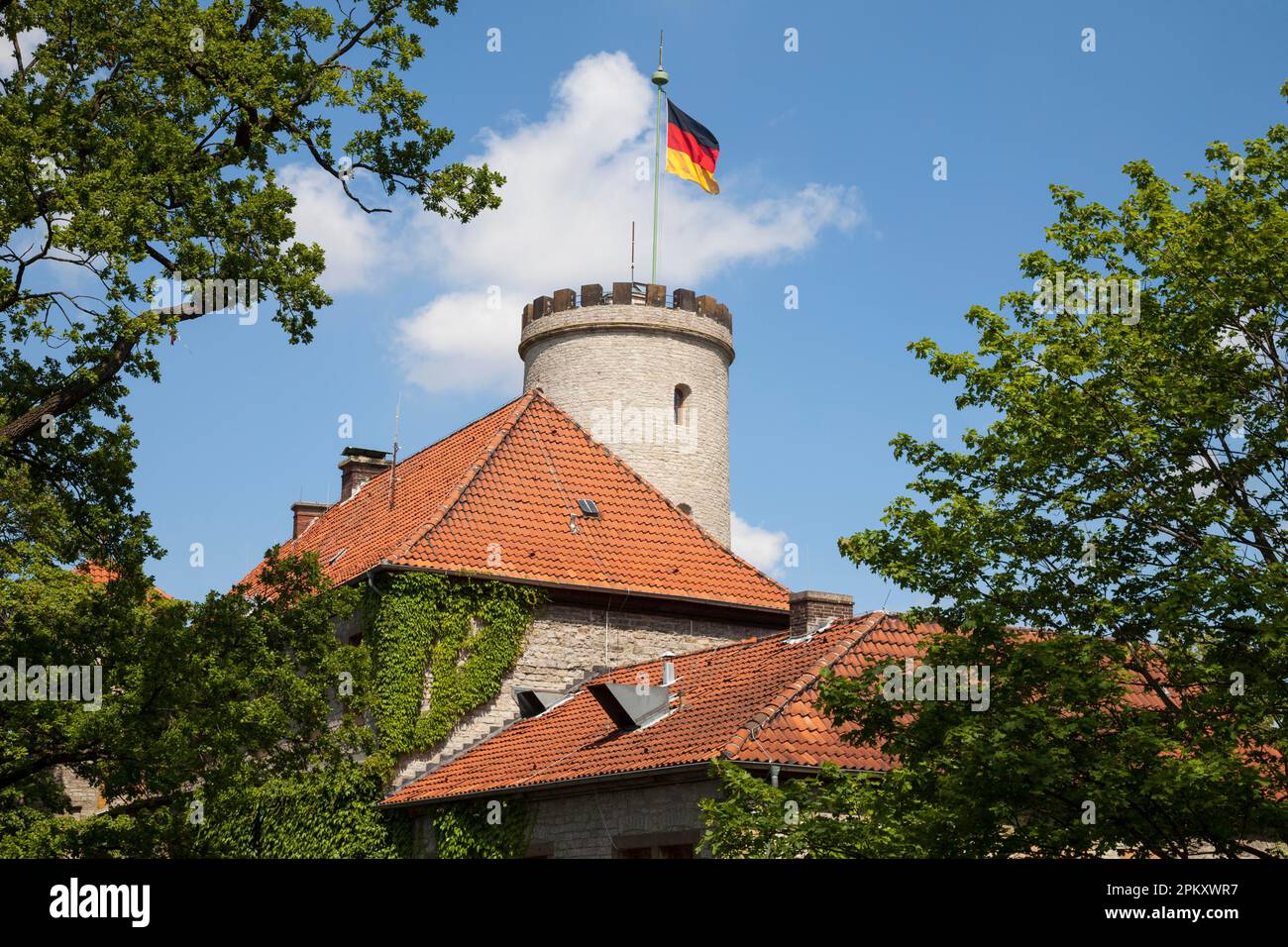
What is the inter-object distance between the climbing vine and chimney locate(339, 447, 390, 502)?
13.9m

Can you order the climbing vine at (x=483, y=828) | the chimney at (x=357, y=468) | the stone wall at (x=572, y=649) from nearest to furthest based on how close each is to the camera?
the climbing vine at (x=483, y=828) < the stone wall at (x=572, y=649) < the chimney at (x=357, y=468)

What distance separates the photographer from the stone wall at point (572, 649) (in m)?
24.0

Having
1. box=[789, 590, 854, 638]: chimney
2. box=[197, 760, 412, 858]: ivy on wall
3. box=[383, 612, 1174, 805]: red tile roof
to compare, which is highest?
box=[789, 590, 854, 638]: chimney

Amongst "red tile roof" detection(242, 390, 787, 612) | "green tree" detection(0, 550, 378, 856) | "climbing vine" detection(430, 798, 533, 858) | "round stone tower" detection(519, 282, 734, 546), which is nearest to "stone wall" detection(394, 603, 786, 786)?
"red tile roof" detection(242, 390, 787, 612)

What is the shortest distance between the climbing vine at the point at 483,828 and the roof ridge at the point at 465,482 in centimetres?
459

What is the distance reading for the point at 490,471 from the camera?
27.2 m

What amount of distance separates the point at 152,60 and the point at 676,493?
77.1 feet

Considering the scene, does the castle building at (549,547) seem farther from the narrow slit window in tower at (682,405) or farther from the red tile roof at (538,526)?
the narrow slit window in tower at (682,405)

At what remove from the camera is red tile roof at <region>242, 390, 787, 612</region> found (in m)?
25.4

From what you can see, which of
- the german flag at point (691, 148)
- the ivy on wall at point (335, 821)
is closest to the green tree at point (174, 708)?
the ivy on wall at point (335, 821)

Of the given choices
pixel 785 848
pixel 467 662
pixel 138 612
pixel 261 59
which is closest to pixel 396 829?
pixel 467 662

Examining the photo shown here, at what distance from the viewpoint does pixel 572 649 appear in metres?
25.3

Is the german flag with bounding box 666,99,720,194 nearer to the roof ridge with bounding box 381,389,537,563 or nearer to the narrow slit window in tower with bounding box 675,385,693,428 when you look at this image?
the narrow slit window in tower with bounding box 675,385,693,428

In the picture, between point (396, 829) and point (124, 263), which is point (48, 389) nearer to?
point (124, 263)
